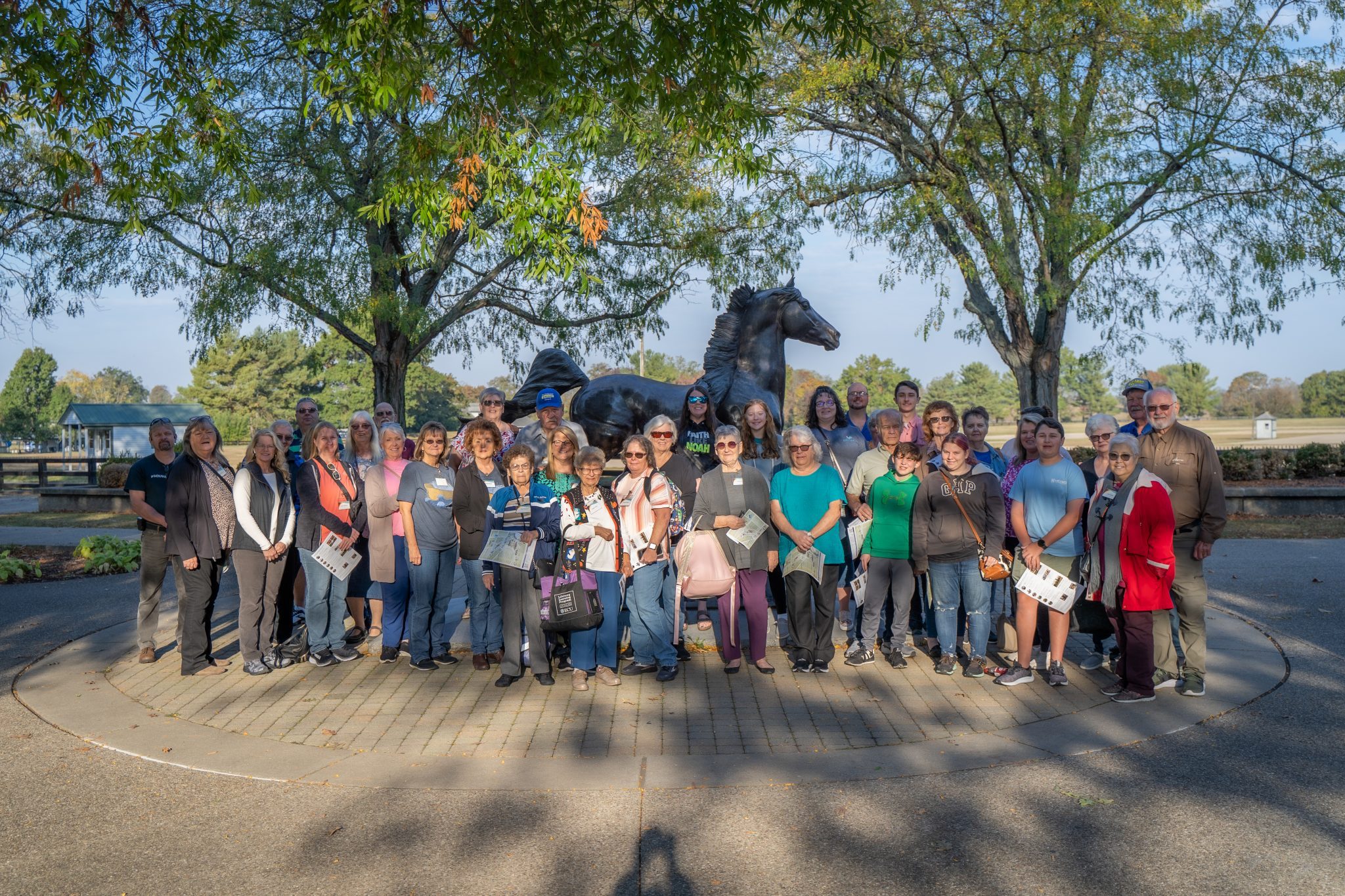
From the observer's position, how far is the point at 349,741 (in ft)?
17.4

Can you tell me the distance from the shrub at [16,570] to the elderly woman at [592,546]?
8066 mm

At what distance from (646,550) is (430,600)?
5.52ft

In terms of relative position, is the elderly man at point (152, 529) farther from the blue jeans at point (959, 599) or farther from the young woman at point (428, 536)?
the blue jeans at point (959, 599)

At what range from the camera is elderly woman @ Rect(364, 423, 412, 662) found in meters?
6.98

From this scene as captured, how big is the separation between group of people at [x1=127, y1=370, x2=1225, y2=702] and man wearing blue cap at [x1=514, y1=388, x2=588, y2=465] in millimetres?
1291

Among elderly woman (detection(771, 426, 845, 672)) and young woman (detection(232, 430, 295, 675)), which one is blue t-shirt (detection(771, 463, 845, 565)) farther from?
young woman (detection(232, 430, 295, 675))

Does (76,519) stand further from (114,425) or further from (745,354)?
(114,425)

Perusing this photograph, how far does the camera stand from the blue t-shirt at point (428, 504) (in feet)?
22.1

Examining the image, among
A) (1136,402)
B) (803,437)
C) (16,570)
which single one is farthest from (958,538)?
(16,570)

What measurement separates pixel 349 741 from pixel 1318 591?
8.86 meters

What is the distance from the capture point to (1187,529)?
6.14 m

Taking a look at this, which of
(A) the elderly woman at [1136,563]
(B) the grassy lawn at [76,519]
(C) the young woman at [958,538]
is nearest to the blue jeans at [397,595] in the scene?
(C) the young woman at [958,538]

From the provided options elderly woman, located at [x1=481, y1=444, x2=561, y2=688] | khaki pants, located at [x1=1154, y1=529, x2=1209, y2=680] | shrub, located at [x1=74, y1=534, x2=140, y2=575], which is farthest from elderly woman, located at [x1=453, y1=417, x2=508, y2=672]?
shrub, located at [x1=74, y1=534, x2=140, y2=575]

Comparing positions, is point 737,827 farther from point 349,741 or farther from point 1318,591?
point 1318,591
